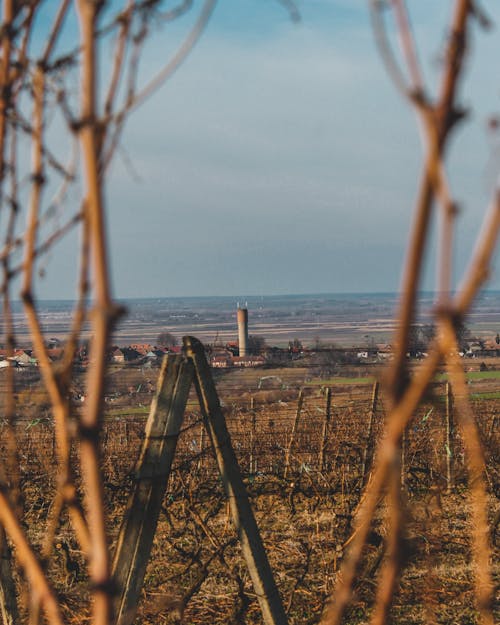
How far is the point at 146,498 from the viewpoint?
2.15 meters

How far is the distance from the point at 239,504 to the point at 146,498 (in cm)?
34

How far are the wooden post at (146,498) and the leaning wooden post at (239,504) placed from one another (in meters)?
0.16

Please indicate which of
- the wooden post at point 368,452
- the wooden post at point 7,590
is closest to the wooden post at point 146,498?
the wooden post at point 7,590

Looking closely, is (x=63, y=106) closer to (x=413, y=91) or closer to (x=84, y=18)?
(x=84, y=18)

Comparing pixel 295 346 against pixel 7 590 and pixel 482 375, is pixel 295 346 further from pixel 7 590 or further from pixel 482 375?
pixel 7 590

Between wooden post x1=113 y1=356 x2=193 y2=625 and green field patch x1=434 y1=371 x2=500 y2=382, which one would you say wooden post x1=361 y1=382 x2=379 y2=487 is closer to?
wooden post x1=113 y1=356 x2=193 y2=625

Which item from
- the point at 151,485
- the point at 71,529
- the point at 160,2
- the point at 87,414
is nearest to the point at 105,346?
the point at 87,414

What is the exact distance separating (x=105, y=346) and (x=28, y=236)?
257mm

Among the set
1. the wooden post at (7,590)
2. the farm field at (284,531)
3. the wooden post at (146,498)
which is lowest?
the farm field at (284,531)

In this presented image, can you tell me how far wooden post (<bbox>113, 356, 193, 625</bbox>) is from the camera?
209cm

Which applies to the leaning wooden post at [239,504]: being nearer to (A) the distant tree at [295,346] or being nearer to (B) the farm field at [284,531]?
(B) the farm field at [284,531]

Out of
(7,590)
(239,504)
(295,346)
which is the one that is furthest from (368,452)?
(295,346)

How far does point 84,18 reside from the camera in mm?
561

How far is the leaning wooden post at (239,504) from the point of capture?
7.75ft
